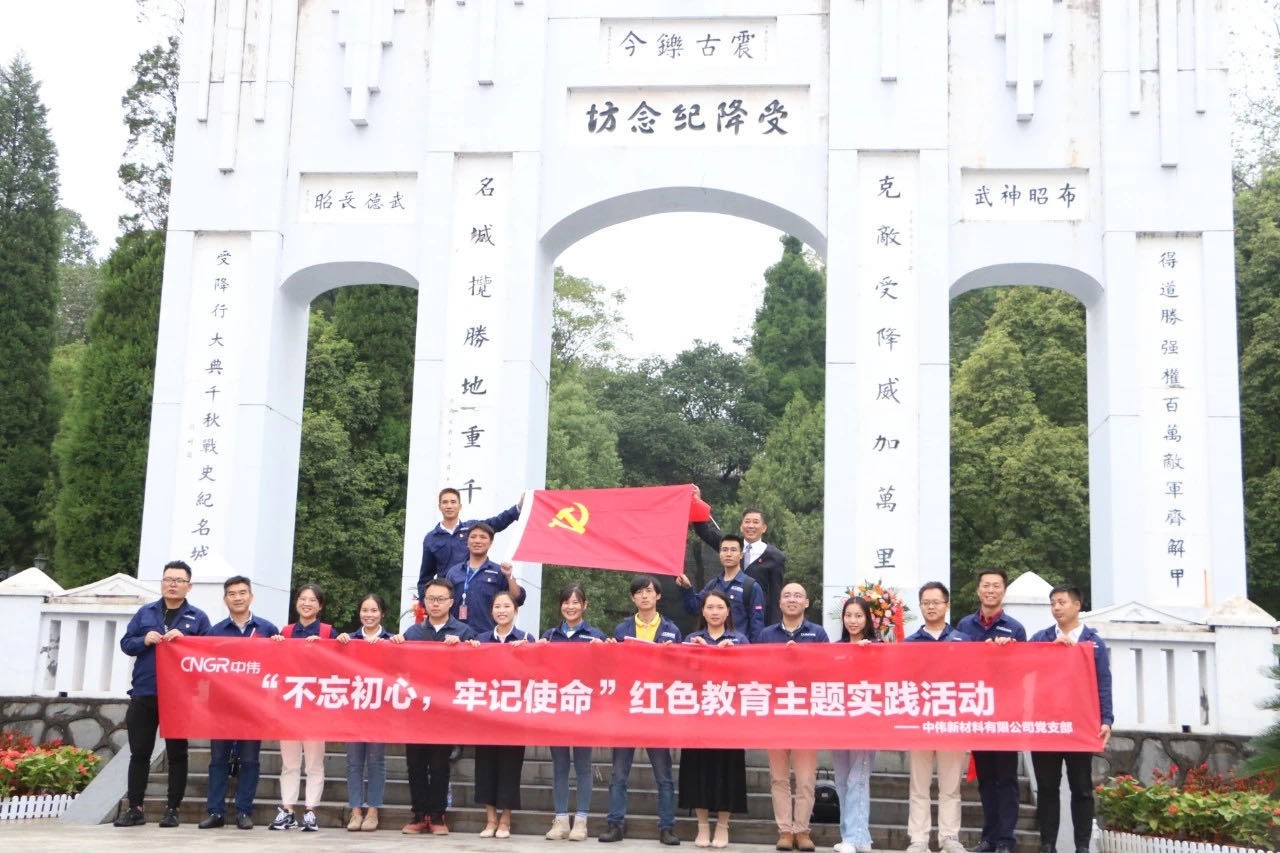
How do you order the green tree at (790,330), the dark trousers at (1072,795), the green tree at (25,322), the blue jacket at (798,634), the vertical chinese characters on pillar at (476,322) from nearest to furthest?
the dark trousers at (1072,795) < the blue jacket at (798,634) < the vertical chinese characters on pillar at (476,322) < the green tree at (25,322) < the green tree at (790,330)

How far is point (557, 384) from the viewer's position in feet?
90.5

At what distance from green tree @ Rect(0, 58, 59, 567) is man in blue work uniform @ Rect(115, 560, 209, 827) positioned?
44.4 feet

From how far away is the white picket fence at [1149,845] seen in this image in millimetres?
6492

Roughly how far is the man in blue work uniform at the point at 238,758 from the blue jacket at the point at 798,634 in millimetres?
2718

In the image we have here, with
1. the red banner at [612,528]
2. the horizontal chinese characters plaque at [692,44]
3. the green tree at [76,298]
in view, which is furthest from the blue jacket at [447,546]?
the green tree at [76,298]

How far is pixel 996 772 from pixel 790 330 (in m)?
24.9

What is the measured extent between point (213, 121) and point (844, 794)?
720cm

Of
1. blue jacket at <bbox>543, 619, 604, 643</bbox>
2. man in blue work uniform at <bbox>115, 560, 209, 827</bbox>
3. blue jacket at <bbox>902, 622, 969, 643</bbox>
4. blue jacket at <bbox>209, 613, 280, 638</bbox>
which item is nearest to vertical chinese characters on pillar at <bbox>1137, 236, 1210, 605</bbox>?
blue jacket at <bbox>902, 622, 969, 643</bbox>

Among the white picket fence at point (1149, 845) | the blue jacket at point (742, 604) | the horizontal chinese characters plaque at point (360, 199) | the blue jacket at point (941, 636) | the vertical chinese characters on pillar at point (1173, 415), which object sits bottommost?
the white picket fence at point (1149, 845)

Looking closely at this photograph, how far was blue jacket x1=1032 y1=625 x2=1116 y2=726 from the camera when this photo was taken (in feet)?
21.1

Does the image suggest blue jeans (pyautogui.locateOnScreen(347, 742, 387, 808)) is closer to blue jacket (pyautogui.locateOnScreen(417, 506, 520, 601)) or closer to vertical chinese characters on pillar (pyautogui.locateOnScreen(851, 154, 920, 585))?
blue jacket (pyautogui.locateOnScreen(417, 506, 520, 601))

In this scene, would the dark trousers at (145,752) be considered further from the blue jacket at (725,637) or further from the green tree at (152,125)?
the green tree at (152,125)

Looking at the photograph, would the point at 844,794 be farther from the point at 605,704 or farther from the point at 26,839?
the point at 26,839

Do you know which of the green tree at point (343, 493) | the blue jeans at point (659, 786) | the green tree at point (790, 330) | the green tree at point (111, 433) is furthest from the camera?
the green tree at point (790, 330)
